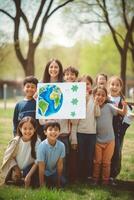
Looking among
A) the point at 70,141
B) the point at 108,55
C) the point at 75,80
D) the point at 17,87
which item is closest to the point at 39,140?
the point at 70,141

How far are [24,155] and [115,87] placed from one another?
5.61ft

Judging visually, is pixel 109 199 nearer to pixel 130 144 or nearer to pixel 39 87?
pixel 39 87

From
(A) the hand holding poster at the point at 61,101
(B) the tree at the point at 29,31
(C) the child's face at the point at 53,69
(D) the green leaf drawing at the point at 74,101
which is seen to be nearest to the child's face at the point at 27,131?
(A) the hand holding poster at the point at 61,101

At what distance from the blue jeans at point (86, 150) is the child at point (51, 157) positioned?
15.5 inches

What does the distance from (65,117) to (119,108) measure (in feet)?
3.06

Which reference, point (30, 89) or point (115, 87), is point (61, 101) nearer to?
point (30, 89)

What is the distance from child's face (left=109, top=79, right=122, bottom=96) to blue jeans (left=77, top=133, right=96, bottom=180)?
0.76 meters

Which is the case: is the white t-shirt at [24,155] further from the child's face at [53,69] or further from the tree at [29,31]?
the tree at [29,31]

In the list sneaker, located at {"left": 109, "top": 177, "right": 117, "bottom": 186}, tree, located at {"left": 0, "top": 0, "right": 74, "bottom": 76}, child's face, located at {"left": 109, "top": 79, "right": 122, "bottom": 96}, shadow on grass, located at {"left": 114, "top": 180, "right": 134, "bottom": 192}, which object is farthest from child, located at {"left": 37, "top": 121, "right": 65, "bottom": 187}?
tree, located at {"left": 0, "top": 0, "right": 74, "bottom": 76}

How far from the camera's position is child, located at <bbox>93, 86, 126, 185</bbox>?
6207 millimetres

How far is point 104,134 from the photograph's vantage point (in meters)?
6.28

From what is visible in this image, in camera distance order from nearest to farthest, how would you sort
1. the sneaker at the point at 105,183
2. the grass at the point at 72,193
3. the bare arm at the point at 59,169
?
the grass at the point at 72,193, the bare arm at the point at 59,169, the sneaker at the point at 105,183

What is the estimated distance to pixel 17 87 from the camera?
6644 centimetres

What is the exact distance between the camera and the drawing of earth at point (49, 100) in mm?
6090
